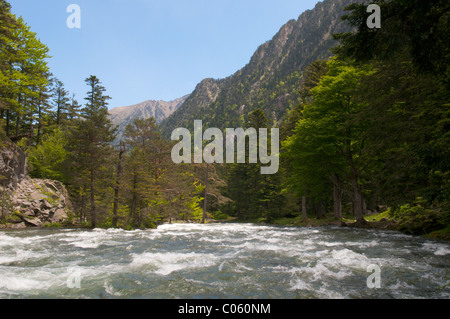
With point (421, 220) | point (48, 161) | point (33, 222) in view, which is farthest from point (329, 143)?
point (48, 161)

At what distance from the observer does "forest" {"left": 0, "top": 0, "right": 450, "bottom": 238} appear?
600cm

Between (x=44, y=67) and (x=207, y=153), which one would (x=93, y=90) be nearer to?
(x=44, y=67)

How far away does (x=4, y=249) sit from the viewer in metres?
10.0

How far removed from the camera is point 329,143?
818 inches

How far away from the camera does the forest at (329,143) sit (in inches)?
236

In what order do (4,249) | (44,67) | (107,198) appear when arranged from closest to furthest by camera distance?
(4,249) < (107,198) < (44,67)

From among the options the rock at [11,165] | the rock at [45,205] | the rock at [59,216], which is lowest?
the rock at [59,216]

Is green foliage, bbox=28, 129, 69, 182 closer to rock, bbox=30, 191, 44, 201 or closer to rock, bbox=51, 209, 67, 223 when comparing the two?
rock, bbox=30, 191, 44, 201

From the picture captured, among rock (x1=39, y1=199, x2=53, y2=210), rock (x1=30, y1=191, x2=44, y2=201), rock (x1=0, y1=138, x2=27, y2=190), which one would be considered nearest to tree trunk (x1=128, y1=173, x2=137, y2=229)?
rock (x1=39, y1=199, x2=53, y2=210)

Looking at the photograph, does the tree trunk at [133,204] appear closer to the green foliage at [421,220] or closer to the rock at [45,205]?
the rock at [45,205]

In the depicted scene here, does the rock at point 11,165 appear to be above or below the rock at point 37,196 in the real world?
above

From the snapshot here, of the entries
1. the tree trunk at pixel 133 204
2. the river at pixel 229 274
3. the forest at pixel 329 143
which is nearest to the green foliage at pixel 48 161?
the forest at pixel 329 143
